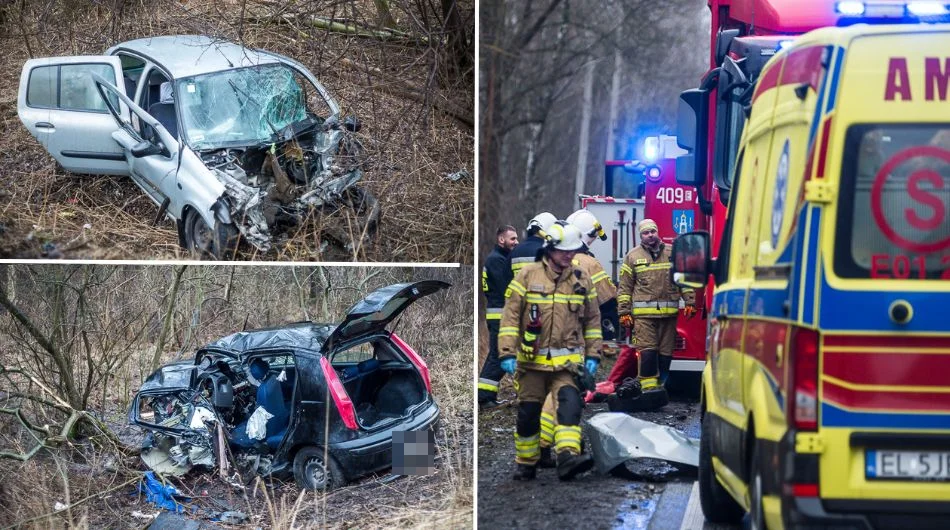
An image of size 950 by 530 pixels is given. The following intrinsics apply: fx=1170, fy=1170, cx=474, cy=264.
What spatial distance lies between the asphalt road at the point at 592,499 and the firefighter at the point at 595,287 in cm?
22

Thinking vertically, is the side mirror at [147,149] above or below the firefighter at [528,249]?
above

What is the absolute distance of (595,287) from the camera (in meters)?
10.1

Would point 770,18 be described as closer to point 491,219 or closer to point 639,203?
point 639,203

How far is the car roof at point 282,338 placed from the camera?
8.74 metres

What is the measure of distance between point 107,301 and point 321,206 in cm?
376

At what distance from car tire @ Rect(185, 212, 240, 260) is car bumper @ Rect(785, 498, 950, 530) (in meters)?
5.43

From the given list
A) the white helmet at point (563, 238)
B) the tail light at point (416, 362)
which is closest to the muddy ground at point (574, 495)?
the tail light at point (416, 362)

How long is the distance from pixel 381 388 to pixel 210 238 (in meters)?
1.79

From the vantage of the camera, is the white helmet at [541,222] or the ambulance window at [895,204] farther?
the white helmet at [541,222]

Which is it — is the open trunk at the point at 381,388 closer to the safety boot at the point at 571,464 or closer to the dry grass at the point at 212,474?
the dry grass at the point at 212,474

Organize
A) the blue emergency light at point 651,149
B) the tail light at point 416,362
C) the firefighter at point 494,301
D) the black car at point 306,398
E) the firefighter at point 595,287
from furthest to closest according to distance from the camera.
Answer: the blue emergency light at point 651,149, the firefighter at point 494,301, the tail light at point 416,362, the black car at point 306,398, the firefighter at point 595,287

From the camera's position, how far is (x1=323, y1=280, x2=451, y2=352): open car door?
321 inches

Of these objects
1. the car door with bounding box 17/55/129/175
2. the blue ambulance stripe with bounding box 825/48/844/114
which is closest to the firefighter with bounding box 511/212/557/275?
the car door with bounding box 17/55/129/175

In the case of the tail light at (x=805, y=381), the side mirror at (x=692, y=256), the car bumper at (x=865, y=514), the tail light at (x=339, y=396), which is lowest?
the tail light at (x=339, y=396)
